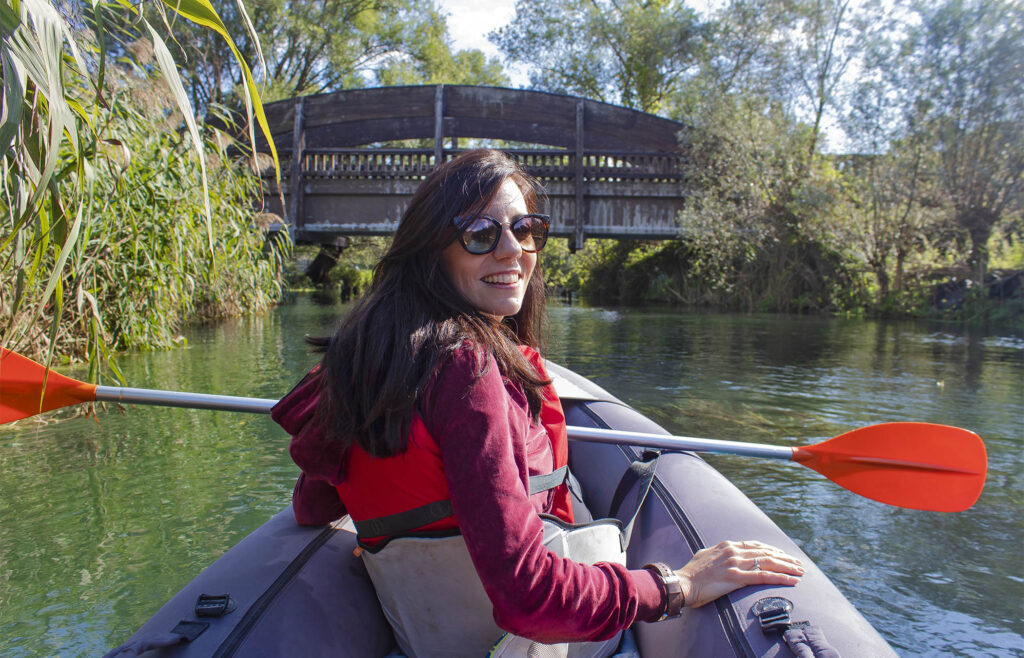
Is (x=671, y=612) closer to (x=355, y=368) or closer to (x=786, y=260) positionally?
(x=355, y=368)

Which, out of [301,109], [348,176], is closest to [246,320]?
[348,176]

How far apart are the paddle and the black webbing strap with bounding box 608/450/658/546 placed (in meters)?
0.14

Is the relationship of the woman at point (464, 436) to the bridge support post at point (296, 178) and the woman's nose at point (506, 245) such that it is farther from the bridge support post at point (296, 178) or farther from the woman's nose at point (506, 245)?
the bridge support post at point (296, 178)

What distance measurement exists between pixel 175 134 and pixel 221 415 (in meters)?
2.10

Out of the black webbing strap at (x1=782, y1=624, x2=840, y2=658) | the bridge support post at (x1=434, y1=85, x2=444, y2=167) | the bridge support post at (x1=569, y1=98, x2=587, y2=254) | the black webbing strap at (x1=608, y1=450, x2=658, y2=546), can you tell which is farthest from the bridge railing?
the black webbing strap at (x1=782, y1=624, x2=840, y2=658)

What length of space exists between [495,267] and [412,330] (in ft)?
0.87

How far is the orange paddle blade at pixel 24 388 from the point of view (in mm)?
2338

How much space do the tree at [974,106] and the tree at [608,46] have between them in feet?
36.5

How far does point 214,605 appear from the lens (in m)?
1.44

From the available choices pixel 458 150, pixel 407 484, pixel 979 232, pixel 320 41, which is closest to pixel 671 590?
pixel 407 484

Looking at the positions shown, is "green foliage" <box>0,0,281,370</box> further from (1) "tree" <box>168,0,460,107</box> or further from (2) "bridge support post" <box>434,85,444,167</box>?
(1) "tree" <box>168,0,460,107</box>

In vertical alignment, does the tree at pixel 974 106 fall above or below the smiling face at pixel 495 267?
above

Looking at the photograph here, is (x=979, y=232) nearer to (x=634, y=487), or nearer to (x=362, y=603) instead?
(x=634, y=487)

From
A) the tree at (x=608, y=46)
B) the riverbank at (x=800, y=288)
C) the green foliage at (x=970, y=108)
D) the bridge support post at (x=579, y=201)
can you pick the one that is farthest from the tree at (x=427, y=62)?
the green foliage at (x=970, y=108)
